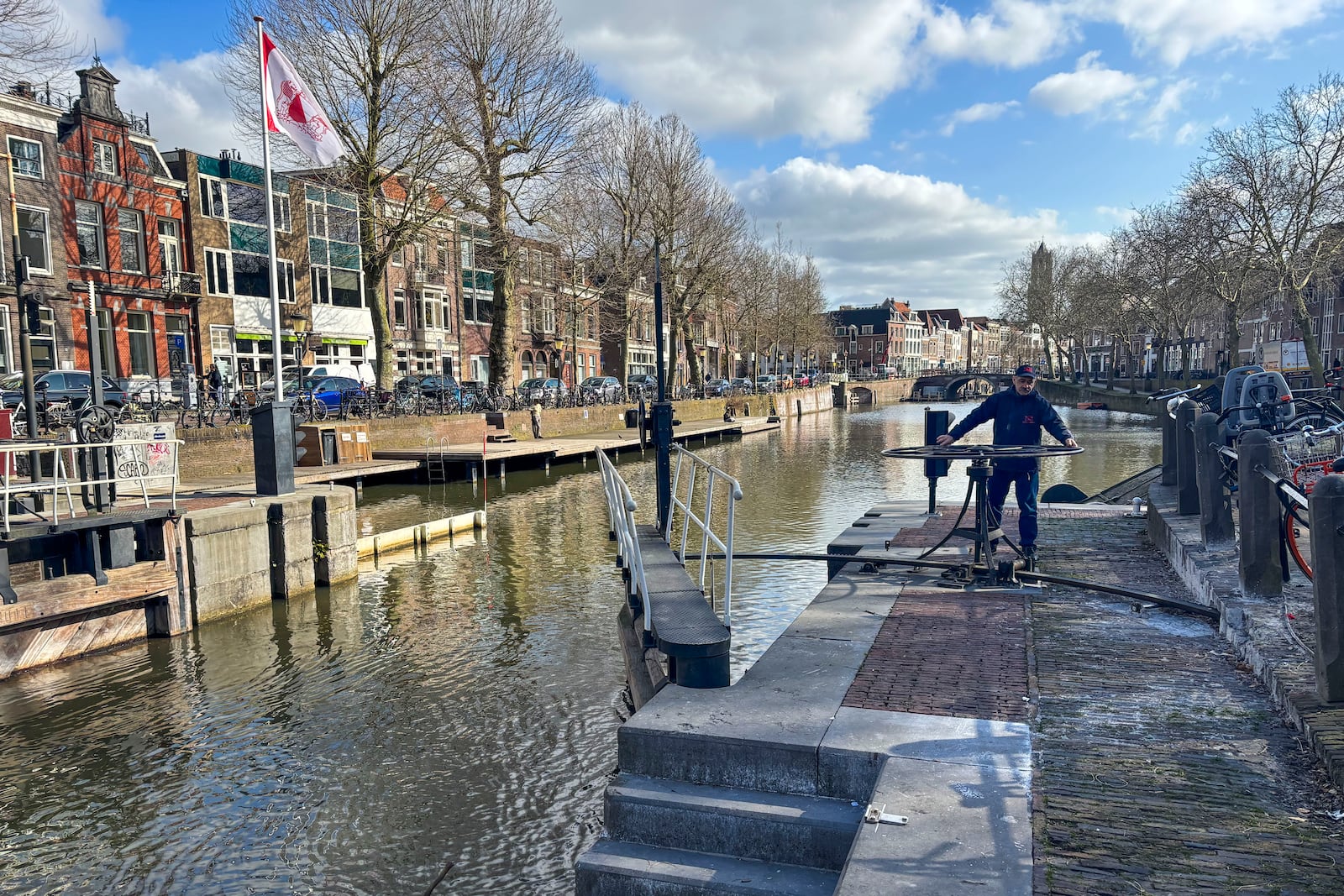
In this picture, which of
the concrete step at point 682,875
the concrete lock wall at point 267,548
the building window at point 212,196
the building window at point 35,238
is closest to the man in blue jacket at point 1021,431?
the concrete step at point 682,875

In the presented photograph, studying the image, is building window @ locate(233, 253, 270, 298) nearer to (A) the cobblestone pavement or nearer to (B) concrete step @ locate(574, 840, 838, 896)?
(B) concrete step @ locate(574, 840, 838, 896)

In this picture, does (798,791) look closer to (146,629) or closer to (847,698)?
(847,698)

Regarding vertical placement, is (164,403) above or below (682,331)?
below

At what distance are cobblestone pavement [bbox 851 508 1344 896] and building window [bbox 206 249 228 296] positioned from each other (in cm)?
3496

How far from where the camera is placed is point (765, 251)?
201 feet

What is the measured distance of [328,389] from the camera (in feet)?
93.2

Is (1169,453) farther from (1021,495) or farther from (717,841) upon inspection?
(717,841)

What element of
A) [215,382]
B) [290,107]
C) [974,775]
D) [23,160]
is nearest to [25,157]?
[23,160]

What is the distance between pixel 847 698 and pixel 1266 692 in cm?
230

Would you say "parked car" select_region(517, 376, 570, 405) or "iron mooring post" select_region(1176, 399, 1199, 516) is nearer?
"iron mooring post" select_region(1176, 399, 1199, 516)

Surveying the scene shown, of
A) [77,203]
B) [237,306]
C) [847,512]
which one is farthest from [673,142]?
[847,512]

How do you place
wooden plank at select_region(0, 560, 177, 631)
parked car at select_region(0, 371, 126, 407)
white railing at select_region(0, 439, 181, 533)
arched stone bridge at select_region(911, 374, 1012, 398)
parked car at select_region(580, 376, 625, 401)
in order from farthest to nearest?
arched stone bridge at select_region(911, 374, 1012, 398)
parked car at select_region(580, 376, 625, 401)
parked car at select_region(0, 371, 126, 407)
wooden plank at select_region(0, 560, 177, 631)
white railing at select_region(0, 439, 181, 533)

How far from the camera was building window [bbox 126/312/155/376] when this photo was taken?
31.1 metres

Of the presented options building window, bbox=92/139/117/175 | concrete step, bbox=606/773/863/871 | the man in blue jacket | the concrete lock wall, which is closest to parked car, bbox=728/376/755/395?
building window, bbox=92/139/117/175
